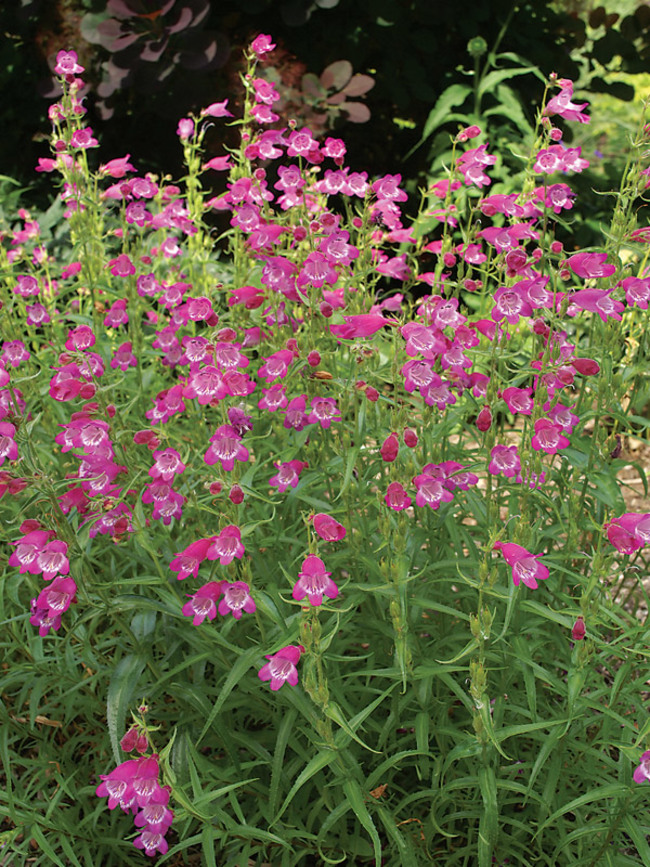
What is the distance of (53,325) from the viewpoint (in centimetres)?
351

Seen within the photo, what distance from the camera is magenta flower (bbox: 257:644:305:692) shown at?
5.80ft

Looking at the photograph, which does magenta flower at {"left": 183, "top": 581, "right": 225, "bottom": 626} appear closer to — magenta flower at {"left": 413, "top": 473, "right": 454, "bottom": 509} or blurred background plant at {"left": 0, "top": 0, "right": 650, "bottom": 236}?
magenta flower at {"left": 413, "top": 473, "right": 454, "bottom": 509}

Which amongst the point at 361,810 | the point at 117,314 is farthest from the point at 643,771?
the point at 117,314

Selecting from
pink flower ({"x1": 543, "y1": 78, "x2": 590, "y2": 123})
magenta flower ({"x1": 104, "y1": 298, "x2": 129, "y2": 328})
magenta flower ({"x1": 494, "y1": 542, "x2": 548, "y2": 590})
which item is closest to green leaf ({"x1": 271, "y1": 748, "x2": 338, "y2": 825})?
magenta flower ({"x1": 494, "y1": 542, "x2": 548, "y2": 590})

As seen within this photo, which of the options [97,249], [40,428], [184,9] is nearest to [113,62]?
[184,9]

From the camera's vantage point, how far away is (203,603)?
1920 millimetres

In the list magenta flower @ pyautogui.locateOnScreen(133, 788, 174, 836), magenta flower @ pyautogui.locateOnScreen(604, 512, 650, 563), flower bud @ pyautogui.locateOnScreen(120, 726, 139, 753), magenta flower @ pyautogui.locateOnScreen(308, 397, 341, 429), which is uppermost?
magenta flower @ pyautogui.locateOnScreen(308, 397, 341, 429)

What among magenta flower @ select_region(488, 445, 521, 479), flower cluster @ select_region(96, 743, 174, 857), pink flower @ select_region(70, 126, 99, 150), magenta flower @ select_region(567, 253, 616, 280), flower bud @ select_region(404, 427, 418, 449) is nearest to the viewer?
flower cluster @ select_region(96, 743, 174, 857)

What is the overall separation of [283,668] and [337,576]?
46.0 inches

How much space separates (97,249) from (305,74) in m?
2.68

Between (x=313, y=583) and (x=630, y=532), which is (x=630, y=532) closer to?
(x=630, y=532)

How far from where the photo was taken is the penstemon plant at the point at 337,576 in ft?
6.32

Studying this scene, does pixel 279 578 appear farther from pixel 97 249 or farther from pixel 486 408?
pixel 97 249

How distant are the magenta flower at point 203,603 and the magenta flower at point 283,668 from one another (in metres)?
0.20
